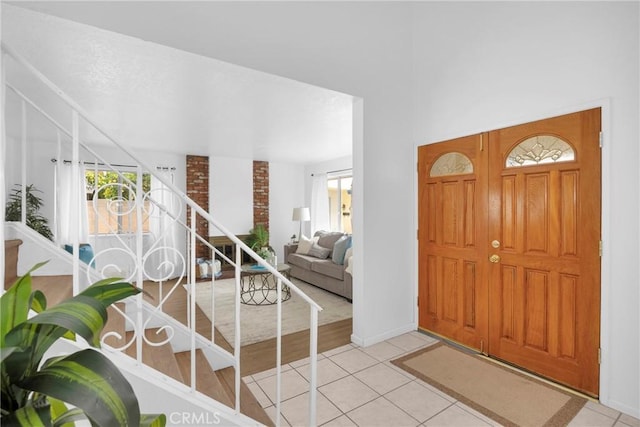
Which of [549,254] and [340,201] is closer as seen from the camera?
[549,254]

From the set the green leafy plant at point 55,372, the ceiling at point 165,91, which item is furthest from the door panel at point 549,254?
the green leafy plant at point 55,372

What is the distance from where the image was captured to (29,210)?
4500mm

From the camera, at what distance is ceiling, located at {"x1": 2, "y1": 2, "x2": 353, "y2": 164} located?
7.04 feet

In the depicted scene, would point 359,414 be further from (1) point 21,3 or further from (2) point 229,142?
(2) point 229,142

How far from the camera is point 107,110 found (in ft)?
11.4

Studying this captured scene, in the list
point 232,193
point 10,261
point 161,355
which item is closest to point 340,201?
point 232,193

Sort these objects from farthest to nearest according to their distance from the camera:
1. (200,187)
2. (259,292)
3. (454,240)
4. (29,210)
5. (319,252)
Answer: (200,187) < (319,252) < (259,292) < (29,210) < (454,240)

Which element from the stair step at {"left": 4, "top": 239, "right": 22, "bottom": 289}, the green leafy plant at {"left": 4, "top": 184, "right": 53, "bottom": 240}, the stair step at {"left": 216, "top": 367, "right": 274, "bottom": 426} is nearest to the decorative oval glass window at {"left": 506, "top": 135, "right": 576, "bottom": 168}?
the stair step at {"left": 216, "top": 367, "right": 274, "bottom": 426}

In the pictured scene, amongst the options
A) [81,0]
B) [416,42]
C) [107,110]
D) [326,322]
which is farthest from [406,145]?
[107,110]

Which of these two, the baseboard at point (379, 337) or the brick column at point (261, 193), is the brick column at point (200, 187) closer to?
the brick column at point (261, 193)

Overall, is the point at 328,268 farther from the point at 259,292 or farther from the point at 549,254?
the point at 549,254

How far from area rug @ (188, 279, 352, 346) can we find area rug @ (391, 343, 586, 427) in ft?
4.04

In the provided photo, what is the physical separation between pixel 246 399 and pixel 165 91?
9.08 ft

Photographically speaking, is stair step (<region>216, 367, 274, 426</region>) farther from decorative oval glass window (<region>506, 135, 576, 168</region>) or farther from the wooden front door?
decorative oval glass window (<region>506, 135, 576, 168</region>)
